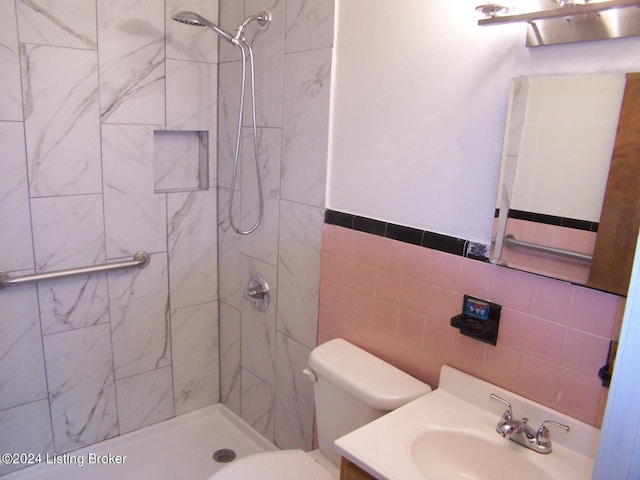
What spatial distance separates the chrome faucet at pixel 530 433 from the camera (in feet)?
4.21

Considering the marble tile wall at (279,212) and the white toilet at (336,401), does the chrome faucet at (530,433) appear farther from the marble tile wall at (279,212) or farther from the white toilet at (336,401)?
the marble tile wall at (279,212)

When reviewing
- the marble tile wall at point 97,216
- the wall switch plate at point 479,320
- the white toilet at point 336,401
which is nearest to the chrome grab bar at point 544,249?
the wall switch plate at point 479,320

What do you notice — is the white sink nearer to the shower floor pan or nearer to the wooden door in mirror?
the wooden door in mirror

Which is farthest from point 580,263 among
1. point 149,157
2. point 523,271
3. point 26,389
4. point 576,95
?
point 26,389

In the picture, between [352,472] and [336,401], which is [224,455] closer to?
[336,401]

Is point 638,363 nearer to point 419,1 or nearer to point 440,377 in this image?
point 440,377

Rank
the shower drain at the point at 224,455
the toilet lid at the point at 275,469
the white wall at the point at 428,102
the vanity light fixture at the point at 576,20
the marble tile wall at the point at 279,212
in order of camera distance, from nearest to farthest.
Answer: the vanity light fixture at the point at 576,20
the white wall at the point at 428,102
the toilet lid at the point at 275,469
the marble tile wall at the point at 279,212
the shower drain at the point at 224,455

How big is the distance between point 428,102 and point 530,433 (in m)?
0.95

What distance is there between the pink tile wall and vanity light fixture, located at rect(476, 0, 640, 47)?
58 cm

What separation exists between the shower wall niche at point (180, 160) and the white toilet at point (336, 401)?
3.71 feet

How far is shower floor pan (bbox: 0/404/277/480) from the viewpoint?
223cm

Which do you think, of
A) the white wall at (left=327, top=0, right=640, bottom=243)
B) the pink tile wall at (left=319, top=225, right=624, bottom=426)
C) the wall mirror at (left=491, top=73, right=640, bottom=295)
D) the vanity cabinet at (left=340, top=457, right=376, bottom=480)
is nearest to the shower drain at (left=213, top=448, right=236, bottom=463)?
the pink tile wall at (left=319, top=225, right=624, bottom=426)

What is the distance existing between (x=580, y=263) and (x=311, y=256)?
1019mm

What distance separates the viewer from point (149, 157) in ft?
7.40
